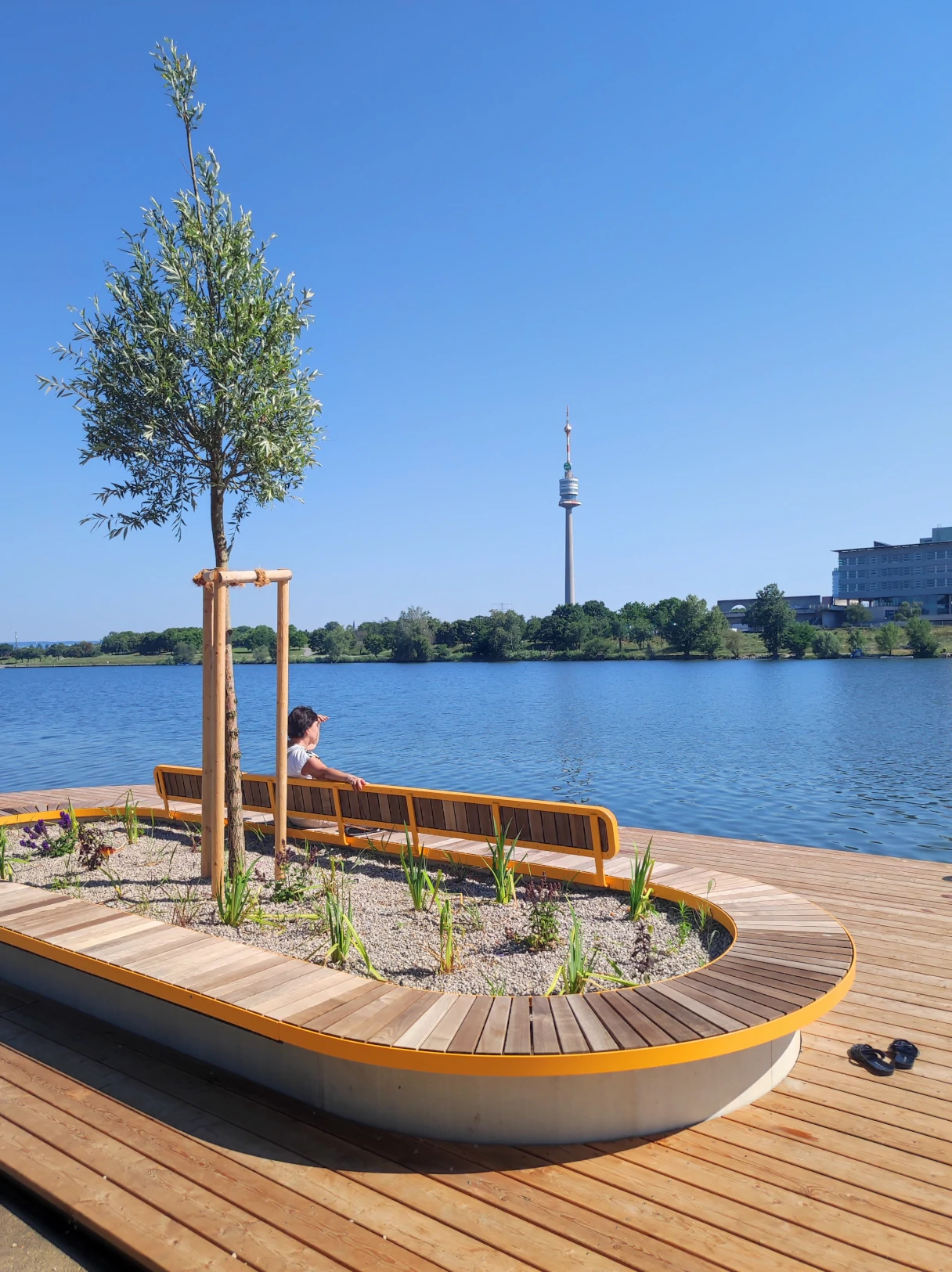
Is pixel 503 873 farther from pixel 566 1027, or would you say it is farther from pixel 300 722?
pixel 300 722

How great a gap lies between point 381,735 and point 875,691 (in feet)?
104

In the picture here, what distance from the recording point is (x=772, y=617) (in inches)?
4171

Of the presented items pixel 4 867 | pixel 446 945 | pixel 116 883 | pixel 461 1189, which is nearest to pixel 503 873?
pixel 446 945

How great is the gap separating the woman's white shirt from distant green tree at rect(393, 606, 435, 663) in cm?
10505

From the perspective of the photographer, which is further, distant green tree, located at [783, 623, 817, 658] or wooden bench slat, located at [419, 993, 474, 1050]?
distant green tree, located at [783, 623, 817, 658]

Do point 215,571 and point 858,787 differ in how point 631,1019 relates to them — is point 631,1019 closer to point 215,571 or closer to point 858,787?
point 215,571

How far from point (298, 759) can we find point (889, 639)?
101 metres

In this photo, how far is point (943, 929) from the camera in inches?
240

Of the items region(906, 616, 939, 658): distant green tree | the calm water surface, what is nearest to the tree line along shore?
region(906, 616, 939, 658): distant green tree

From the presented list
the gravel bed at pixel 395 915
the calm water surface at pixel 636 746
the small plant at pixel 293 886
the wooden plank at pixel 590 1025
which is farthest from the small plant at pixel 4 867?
the calm water surface at pixel 636 746

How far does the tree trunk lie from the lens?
6.06 m

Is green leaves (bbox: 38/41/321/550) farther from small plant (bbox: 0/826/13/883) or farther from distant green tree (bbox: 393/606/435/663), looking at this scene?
distant green tree (bbox: 393/606/435/663)

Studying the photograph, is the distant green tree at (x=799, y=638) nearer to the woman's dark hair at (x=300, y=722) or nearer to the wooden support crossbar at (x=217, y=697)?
the woman's dark hair at (x=300, y=722)

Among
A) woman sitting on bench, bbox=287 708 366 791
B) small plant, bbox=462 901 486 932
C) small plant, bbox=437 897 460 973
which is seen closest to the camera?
small plant, bbox=437 897 460 973
